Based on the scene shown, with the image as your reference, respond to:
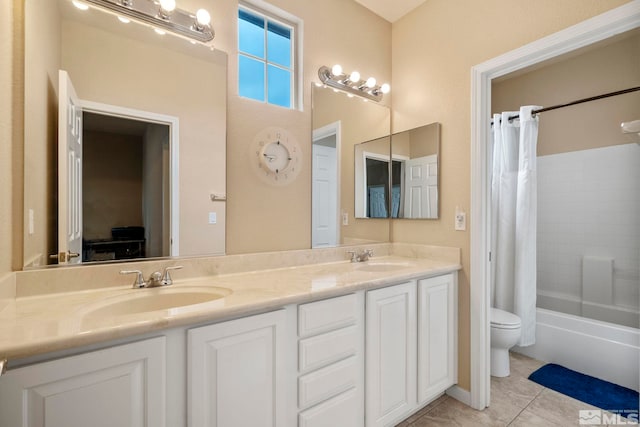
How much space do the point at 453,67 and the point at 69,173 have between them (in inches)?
89.0

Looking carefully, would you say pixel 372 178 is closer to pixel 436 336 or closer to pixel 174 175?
pixel 436 336

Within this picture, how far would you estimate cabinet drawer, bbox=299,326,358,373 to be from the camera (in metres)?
1.23

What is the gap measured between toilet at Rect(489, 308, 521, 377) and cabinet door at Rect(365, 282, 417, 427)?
2.88 feet

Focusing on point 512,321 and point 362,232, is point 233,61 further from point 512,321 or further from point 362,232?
point 512,321

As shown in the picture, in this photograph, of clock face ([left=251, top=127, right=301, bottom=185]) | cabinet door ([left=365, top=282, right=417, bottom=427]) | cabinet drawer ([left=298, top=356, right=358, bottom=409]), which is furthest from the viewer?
clock face ([left=251, top=127, right=301, bottom=185])

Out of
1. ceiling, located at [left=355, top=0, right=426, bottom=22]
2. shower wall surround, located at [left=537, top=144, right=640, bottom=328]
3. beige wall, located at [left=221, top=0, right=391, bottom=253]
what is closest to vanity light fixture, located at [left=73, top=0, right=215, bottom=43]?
beige wall, located at [left=221, top=0, right=391, bottom=253]

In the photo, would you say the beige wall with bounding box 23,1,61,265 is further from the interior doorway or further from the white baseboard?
the white baseboard

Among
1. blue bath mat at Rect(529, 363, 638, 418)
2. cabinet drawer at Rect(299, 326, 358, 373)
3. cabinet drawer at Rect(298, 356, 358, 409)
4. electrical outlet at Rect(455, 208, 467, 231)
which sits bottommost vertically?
blue bath mat at Rect(529, 363, 638, 418)

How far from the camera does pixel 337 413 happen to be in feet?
4.39

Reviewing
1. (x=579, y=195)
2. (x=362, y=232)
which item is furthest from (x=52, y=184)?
(x=579, y=195)

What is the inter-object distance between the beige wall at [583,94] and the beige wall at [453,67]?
5.06 ft

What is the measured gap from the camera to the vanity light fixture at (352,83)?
6.79ft

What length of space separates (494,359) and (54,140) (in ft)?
9.61

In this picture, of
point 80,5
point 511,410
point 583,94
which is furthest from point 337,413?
point 583,94
